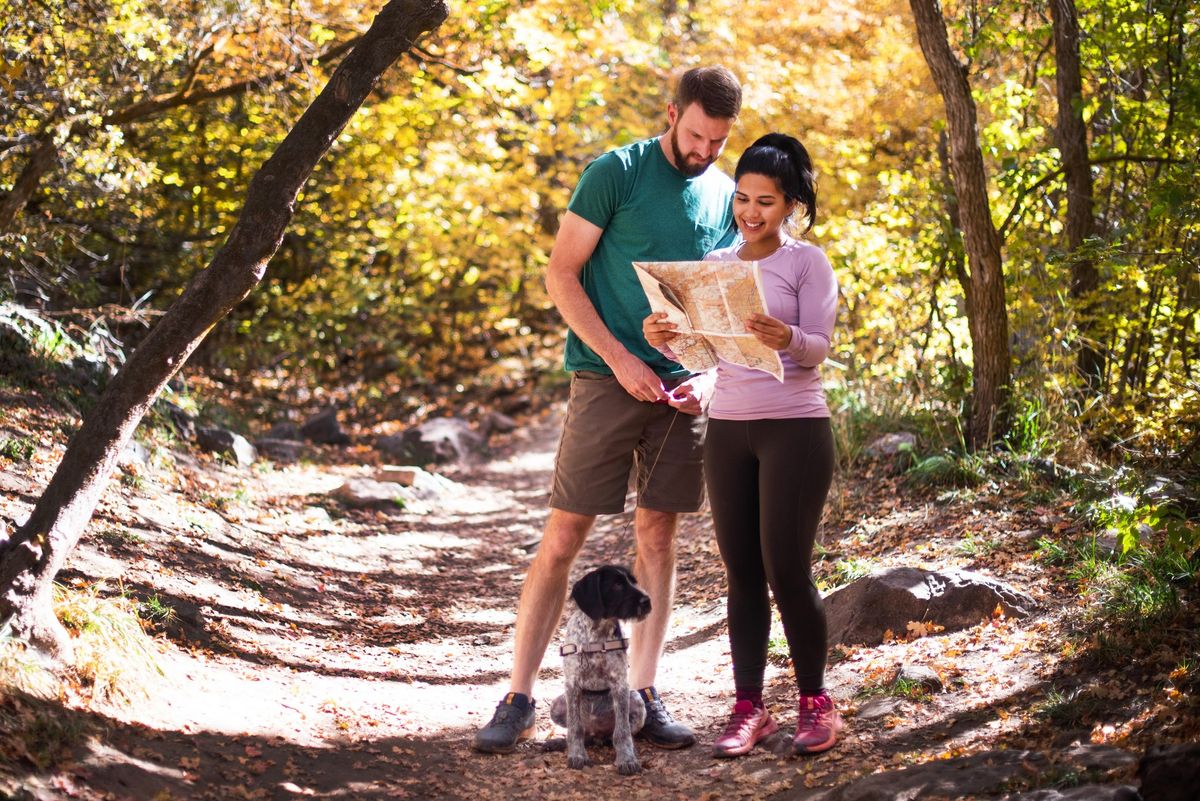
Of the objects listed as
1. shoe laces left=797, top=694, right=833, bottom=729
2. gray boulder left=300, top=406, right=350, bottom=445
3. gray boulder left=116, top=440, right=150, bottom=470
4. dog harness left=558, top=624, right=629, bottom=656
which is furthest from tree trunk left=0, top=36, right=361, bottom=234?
shoe laces left=797, top=694, right=833, bottom=729

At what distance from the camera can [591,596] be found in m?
3.58

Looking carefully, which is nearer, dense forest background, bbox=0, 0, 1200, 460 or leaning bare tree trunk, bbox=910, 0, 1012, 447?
dense forest background, bbox=0, 0, 1200, 460

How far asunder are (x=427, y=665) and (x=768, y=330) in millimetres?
2784

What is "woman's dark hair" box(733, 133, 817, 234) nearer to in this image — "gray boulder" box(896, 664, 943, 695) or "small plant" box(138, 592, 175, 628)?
"gray boulder" box(896, 664, 943, 695)

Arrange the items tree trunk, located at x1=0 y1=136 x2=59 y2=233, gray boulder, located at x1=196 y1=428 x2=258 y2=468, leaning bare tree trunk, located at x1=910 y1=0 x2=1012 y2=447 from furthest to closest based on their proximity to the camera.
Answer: gray boulder, located at x1=196 y1=428 x2=258 y2=468
tree trunk, located at x1=0 y1=136 x2=59 y2=233
leaning bare tree trunk, located at x1=910 y1=0 x2=1012 y2=447

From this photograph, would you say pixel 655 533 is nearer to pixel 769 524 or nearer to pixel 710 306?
pixel 769 524

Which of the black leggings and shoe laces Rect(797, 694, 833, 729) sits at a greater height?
the black leggings

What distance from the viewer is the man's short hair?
352 centimetres

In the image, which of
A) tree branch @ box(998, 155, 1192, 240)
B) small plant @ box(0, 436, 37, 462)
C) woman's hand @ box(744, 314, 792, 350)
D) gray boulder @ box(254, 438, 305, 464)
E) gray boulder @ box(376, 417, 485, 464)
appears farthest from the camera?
gray boulder @ box(376, 417, 485, 464)

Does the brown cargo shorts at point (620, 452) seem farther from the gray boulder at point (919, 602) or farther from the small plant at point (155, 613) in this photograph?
the small plant at point (155, 613)

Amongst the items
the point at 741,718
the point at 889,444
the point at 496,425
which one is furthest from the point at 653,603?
the point at 496,425

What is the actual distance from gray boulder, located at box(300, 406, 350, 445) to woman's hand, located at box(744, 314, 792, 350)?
340 inches

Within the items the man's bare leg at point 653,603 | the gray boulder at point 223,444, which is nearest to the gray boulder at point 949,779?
the man's bare leg at point 653,603

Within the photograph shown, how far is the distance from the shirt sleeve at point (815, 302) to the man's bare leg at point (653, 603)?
34.0 inches
